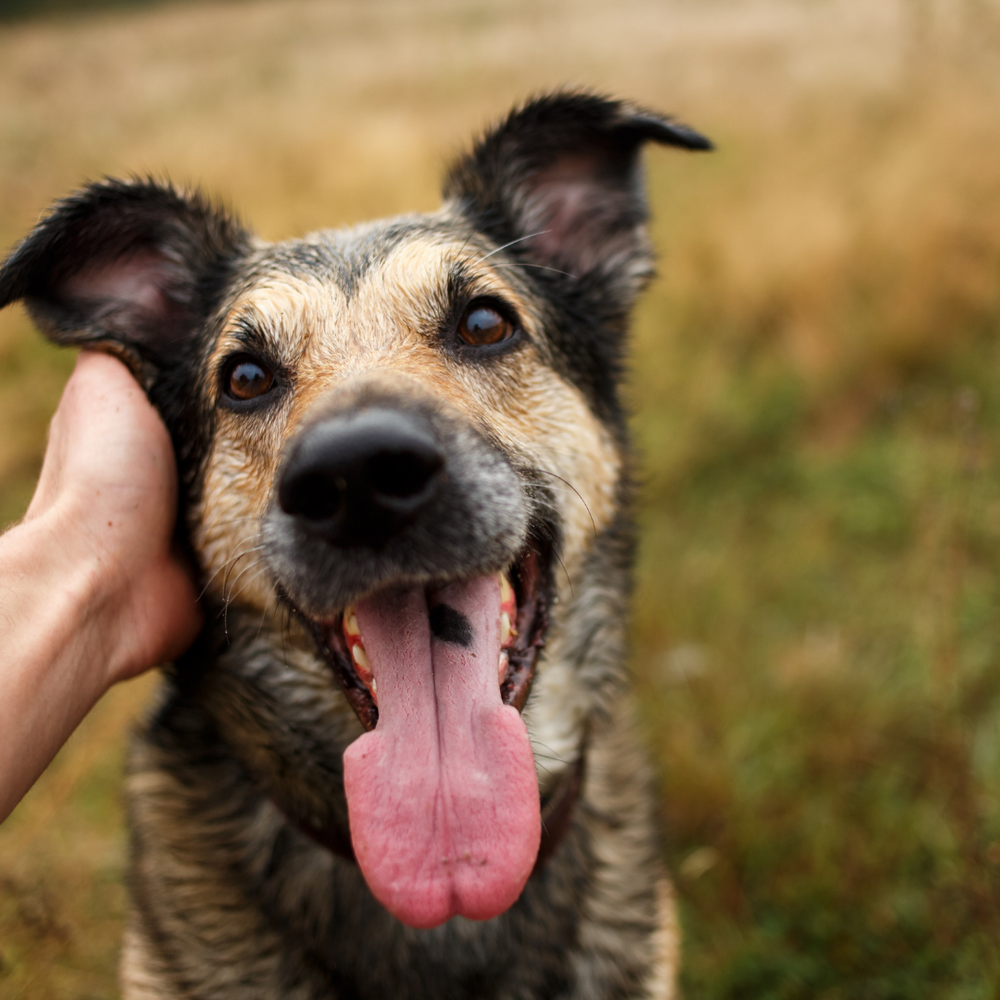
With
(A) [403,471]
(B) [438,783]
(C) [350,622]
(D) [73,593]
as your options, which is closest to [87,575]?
(D) [73,593]

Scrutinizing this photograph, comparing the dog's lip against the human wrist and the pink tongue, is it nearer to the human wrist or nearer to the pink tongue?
the pink tongue

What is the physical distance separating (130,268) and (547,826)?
2.20m

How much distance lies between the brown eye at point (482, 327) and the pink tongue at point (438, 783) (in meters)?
0.91

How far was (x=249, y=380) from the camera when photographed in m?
2.30

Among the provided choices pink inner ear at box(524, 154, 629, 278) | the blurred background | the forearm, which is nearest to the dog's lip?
the forearm

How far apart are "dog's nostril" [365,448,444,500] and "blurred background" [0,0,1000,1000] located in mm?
1509

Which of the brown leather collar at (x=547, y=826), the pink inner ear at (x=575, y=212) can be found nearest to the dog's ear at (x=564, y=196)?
the pink inner ear at (x=575, y=212)

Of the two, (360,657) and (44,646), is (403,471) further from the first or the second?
(44,646)

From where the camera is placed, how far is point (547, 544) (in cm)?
225

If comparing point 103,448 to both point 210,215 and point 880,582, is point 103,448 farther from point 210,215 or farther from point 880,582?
point 880,582

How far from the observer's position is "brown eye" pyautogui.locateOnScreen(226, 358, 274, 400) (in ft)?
7.50

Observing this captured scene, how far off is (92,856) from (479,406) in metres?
2.70

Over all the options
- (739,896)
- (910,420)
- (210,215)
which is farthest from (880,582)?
(210,215)

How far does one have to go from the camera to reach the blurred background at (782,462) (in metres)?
2.99
